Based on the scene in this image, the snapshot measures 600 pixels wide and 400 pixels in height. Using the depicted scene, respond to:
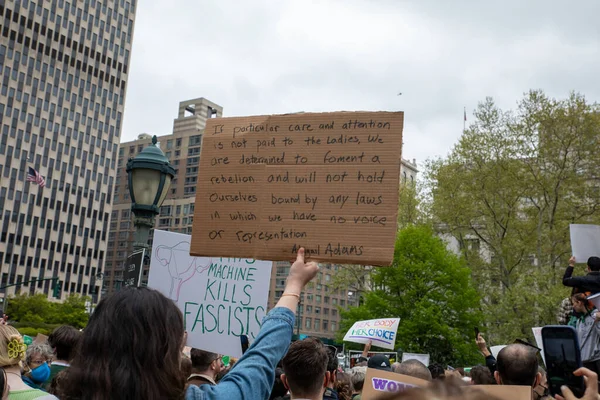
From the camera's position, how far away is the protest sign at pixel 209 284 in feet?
20.0

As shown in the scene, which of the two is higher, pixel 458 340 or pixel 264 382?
pixel 264 382

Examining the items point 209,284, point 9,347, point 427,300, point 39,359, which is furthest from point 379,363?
point 427,300

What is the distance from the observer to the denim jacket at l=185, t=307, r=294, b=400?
2096 millimetres

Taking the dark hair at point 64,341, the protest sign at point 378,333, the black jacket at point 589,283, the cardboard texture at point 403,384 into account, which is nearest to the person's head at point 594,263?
the black jacket at point 589,283

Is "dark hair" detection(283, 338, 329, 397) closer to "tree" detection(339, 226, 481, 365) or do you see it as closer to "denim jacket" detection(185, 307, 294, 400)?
"denim jacket" detection(185, 307, 294, 400)

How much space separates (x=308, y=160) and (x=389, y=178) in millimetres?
452

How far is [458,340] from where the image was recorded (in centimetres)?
3950

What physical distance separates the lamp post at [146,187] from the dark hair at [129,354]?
232 inches

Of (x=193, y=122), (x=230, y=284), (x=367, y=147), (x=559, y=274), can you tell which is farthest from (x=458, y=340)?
(x=193, y=122)

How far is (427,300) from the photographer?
40.4 meters

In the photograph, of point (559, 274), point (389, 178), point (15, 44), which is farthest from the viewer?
point (15, 44)

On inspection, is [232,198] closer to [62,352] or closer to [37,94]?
[62,352]

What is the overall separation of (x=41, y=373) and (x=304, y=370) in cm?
278

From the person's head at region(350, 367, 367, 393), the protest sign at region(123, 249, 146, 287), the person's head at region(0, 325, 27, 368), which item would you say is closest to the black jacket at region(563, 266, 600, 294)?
the person's head at region(350, 367, 367, 393)
